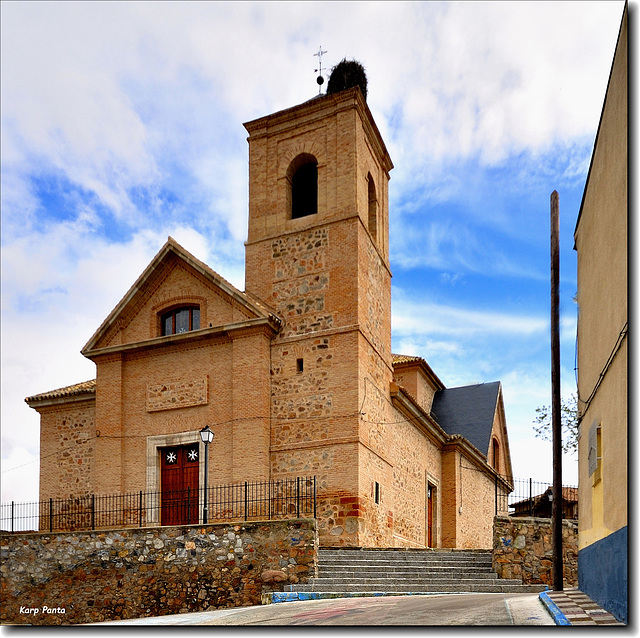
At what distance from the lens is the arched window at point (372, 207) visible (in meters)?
23.3

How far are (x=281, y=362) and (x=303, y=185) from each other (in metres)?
5.63

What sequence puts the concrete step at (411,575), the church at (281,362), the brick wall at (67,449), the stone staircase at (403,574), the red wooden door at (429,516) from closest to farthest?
the stone staircase at (403,574), the concrete step at (411,575), the church at (281,362), the brick wall at (67,449), the red wooden door at (429,516)

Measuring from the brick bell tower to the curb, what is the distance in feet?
25.6

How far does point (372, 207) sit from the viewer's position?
23734 millimetres

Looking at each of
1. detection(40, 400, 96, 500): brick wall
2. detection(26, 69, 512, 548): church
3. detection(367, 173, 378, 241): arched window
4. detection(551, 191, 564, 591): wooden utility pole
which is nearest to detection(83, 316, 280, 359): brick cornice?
detection(26, 69, 512, 548): church

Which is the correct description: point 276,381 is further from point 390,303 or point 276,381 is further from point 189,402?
point 390,303

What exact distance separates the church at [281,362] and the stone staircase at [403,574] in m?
1.90

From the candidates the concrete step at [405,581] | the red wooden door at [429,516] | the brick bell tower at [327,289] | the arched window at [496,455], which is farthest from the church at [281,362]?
the arched window at [496,455]

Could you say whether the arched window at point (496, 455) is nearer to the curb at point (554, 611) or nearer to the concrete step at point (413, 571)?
the concrete step at point (413, 571)

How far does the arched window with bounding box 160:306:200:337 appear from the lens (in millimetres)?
22000

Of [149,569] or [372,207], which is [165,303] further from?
[149,569]

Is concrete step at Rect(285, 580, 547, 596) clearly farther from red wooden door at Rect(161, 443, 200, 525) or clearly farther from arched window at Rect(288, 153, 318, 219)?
arched window at Rect(288, 153, 318, 219)

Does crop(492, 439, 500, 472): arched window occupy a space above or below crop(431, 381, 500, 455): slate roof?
below

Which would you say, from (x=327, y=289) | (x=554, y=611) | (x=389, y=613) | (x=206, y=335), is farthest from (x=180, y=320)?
(x=554, y=611)
